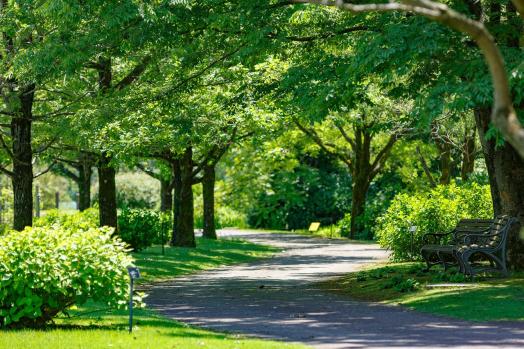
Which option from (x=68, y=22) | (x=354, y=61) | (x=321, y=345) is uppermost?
(x=68, y=22)

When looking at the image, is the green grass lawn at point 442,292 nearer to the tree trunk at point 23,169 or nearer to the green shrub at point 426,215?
the green shrub at point 426,215

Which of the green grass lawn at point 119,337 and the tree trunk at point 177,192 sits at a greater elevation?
the tree trunk at point 177,192

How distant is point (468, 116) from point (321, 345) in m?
21.7

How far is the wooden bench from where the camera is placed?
57.7 ft

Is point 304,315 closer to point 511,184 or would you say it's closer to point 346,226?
point 511,184

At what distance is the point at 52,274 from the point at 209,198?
2729 cm

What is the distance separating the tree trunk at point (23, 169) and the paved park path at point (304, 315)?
3.80 metres

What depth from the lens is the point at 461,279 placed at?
695 inches

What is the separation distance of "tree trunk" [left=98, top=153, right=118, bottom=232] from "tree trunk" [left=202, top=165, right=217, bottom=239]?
10.8m

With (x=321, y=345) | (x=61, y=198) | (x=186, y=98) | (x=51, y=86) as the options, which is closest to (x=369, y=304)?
(x=321, y=345)

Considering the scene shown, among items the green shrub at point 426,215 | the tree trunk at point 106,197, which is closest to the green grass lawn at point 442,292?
the green shrub at point 426,215

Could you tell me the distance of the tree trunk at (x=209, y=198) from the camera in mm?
38000

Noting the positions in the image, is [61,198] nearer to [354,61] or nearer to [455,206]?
[455,206]

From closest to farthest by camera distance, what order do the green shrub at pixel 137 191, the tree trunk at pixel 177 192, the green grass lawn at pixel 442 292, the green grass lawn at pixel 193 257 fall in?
the green grass lawn at pixel 442 292 < the green grass lawn at pixel 193 257 < the tree trunk at pixel 177 192 < the green shrub at pixel 137 191
